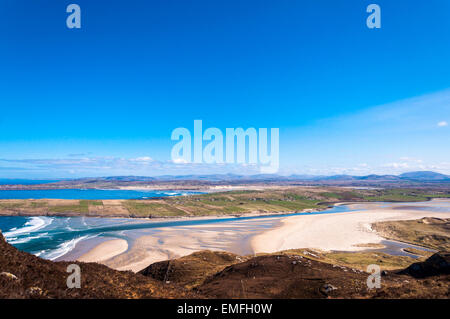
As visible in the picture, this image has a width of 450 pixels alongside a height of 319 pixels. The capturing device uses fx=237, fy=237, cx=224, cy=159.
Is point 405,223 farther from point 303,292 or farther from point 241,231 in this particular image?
point 303,292

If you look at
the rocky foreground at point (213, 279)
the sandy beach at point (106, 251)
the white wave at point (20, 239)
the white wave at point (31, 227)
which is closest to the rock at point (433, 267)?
the rocky foreground at point (213, 279)

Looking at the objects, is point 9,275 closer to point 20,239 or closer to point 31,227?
point 20,239

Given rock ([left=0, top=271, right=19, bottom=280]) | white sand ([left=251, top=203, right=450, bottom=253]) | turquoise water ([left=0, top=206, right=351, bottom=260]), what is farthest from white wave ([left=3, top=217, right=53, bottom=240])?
Answer: white sand ([left=251, top=203, right=450, bottom=253])

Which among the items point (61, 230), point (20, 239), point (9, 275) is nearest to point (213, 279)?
point (9, 275)

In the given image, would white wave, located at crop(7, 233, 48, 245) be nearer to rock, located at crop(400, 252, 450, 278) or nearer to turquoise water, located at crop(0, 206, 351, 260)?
turquoise water, located at crop(0, 206, 351, 260)

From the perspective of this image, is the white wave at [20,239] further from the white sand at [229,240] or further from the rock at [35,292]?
the rock at [35,292]
